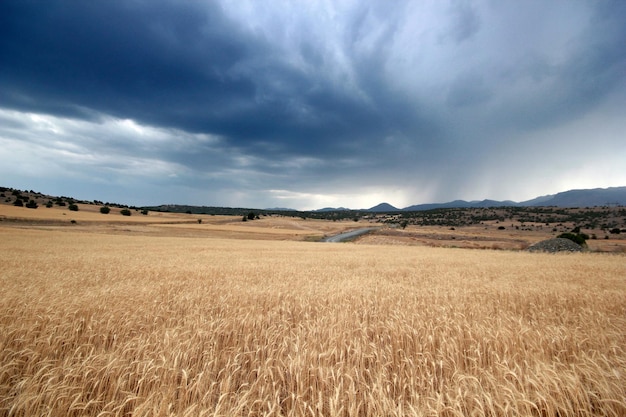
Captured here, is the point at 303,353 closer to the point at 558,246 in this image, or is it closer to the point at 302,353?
the point at 302,353

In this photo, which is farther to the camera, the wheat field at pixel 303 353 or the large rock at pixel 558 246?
the large rock at pixel 558 246

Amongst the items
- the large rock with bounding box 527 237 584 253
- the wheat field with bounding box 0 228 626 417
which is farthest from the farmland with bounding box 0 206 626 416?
the large rock with bounding box 527 237 584 253

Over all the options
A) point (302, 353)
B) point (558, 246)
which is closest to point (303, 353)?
point (302, 353)

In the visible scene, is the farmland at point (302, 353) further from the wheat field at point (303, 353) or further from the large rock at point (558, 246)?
the large rock at point (558, 246)

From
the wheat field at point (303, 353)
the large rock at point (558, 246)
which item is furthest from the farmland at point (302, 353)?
the large rock at point (558, 246)

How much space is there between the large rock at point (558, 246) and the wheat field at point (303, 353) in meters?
37.2

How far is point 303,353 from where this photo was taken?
441 cm

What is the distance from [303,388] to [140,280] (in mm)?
11266

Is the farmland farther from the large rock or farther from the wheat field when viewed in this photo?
the large rock

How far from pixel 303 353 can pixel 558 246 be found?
5230 centimetres

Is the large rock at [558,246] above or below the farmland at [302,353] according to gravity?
below

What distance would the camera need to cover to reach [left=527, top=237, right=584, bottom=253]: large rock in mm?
38969

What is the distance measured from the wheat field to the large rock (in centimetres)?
3720

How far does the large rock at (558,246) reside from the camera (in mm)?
38969
